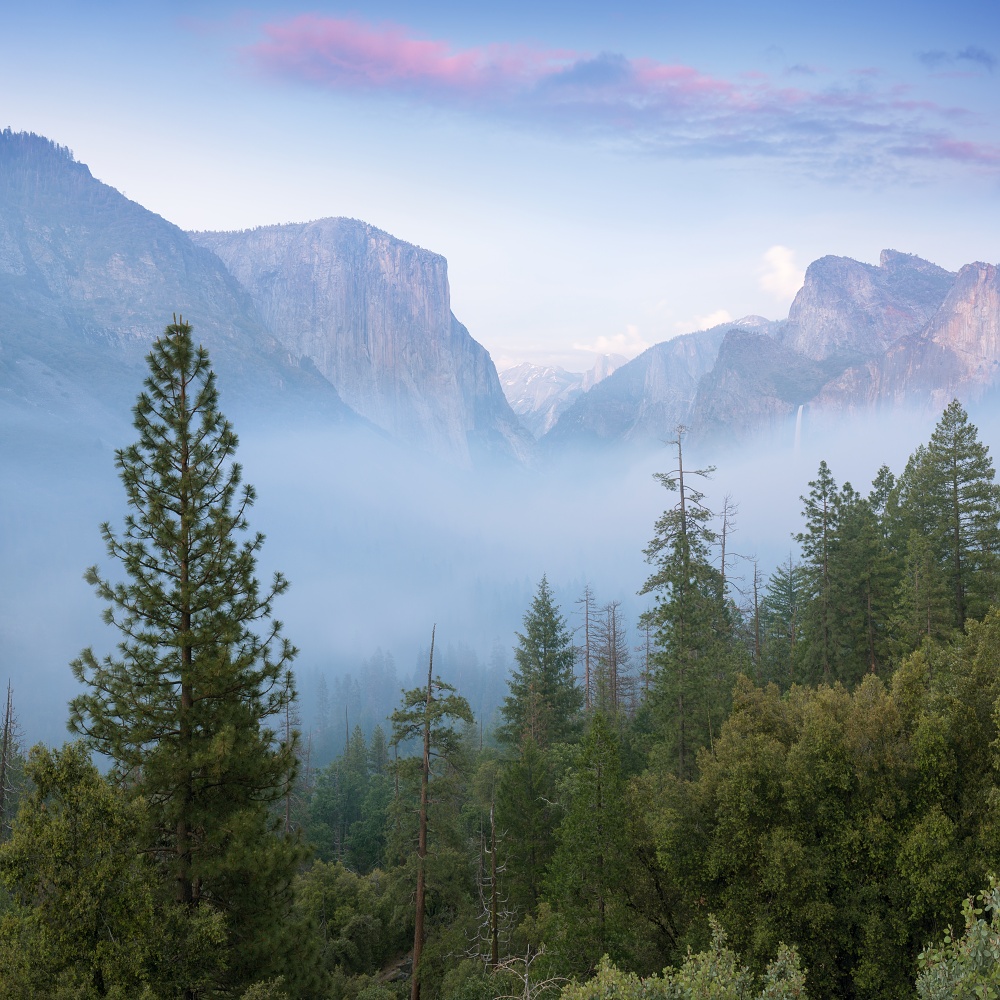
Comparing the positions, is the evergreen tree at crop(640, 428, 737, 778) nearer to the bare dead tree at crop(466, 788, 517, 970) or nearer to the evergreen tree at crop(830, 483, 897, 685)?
the bare dead tree at crop(466, 788, 517, 970)

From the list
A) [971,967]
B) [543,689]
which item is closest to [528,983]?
[971,967]

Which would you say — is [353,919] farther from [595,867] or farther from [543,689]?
[595,867]

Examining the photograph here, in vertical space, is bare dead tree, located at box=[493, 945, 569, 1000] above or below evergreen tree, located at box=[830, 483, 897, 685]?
below

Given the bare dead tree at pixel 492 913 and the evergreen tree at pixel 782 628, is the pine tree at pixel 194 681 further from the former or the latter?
the evergreen tree at pixel 782 628

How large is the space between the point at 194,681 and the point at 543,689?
89.8 ft

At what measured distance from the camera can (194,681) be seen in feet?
41.6

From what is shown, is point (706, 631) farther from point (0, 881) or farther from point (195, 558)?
point (0, 881)

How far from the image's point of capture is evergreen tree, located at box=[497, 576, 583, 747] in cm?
3562

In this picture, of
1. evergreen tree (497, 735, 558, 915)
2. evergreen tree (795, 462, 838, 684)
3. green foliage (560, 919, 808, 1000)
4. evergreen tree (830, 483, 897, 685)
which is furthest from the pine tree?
evergreen tree (830, 483, 897, 685)

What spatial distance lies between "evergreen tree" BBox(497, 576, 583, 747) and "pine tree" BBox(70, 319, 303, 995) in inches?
906

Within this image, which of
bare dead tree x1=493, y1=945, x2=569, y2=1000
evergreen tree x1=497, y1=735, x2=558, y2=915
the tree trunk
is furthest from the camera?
evergreen tree x1=497, y1=735, x2=558, y2=915

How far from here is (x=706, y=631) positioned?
949 inches

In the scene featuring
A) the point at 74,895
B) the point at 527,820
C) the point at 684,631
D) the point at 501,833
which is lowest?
the point at 527,820

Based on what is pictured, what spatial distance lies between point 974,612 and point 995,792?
17.2 m
